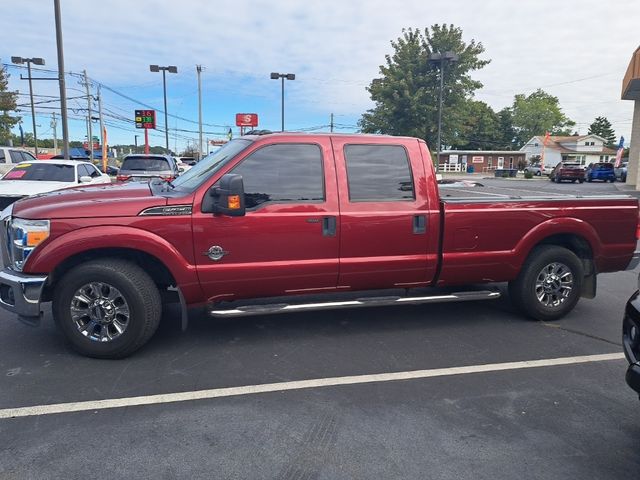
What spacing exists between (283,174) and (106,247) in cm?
165

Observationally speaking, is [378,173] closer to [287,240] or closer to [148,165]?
[287,240]

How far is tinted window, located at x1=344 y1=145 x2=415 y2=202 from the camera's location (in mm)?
4754

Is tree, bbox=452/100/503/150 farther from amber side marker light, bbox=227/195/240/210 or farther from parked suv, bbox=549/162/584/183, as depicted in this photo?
amber side marker light, bbox=227/195/240/210

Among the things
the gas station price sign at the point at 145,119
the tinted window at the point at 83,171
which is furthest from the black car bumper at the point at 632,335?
the gas station price sign at the point at 145,119

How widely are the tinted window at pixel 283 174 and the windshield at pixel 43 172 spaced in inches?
355

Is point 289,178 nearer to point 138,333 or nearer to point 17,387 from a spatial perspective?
point 138,333

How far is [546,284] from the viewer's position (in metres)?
5.37

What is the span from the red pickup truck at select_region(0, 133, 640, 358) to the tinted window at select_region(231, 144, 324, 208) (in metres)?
0.01

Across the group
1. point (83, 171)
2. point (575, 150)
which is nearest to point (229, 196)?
point (83, 171)

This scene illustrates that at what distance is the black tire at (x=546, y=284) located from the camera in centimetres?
530

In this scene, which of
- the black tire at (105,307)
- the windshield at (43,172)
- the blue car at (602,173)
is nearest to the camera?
the black tire at (105,307)

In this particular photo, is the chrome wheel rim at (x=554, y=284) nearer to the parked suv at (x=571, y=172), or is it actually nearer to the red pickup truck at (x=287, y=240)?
the red pickup truck at (x=287, y=240)

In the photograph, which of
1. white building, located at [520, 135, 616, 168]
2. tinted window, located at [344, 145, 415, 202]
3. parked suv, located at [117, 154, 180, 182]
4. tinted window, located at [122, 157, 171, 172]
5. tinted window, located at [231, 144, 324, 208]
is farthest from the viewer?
white building, located at [520, 135, 616, 168]

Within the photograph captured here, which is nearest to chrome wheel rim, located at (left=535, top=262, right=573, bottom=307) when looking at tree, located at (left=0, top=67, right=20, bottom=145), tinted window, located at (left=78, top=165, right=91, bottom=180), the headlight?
the headlight
